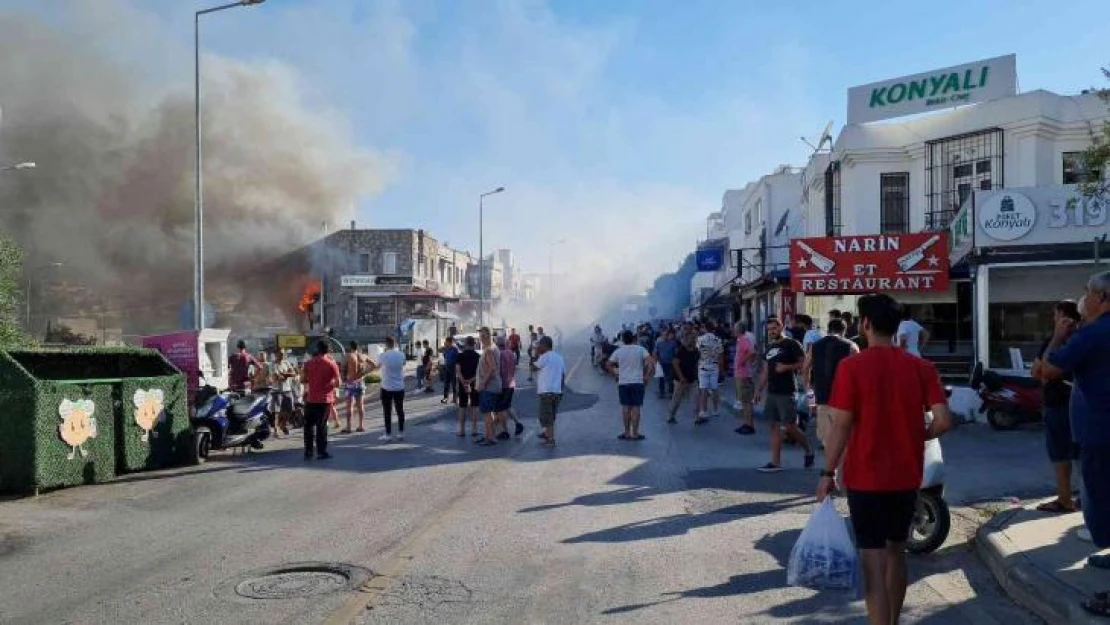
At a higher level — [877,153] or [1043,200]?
[877,153]

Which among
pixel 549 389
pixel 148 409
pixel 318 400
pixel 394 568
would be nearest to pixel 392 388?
pixel 318 400

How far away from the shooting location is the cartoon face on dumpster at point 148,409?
9.23 metres

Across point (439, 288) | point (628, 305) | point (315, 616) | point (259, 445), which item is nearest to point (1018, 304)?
point (259, 445)

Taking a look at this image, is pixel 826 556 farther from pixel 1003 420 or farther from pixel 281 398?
pixel 281 398

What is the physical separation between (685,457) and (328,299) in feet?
143

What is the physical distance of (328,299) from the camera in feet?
165

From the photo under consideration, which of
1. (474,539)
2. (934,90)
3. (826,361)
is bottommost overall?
(474,539)

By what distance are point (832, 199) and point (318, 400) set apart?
16.6 m

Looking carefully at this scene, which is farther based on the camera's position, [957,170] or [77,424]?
[957,170]

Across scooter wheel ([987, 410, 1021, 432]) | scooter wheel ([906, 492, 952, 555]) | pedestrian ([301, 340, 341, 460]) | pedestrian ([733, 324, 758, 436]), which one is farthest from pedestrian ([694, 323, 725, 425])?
scooter wheel ([906, 492, 952, 555])

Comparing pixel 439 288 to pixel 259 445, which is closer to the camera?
pixel 259 445

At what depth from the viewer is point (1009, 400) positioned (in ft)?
37.8

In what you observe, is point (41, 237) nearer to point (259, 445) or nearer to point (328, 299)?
point (328, 299)

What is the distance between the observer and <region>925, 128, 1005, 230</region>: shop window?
1845 centimetres
